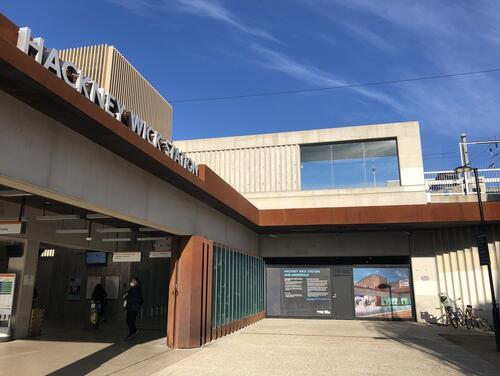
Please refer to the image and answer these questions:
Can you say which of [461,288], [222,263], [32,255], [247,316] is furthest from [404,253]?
[32,255]

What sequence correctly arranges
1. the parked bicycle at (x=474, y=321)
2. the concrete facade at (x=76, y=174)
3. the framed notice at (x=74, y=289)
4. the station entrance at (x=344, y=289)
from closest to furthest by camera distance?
the concrete facade at (x=76, y=174) → the parked bicycle at (x=474, y=321) → the framed notice at (x=74, y=289) → the station entrance at (x=344, y=289)

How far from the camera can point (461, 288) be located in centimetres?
1880

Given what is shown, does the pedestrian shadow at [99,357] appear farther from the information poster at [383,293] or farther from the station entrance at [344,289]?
the information poster at [383,293]

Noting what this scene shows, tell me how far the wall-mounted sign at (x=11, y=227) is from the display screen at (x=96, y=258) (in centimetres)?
965

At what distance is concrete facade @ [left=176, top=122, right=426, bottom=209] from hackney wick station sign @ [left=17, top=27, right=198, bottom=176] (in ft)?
42.8

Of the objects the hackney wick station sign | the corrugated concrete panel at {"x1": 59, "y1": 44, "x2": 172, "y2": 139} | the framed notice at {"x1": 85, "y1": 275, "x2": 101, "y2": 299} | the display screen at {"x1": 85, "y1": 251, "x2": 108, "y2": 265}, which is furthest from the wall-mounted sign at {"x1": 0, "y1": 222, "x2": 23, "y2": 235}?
the framed notice at {"x1": 85, "y1": 275, "x2": 101, "y2": 299}

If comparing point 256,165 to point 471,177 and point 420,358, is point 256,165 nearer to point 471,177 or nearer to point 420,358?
point 471,177

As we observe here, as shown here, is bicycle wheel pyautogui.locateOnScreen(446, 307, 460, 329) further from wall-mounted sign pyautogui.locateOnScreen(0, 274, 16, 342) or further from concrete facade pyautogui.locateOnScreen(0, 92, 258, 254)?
wall-mounted sign pyautogui.locateOnScreen(0, 274, 16, 342)

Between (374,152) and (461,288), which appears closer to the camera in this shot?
(461,288)

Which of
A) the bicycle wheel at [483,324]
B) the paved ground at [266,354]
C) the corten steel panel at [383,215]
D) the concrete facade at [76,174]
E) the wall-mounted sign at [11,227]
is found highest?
the corten steel panel at [383,215]

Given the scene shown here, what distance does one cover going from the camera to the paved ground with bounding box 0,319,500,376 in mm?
8992

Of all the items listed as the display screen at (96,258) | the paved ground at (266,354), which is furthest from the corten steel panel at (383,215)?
the display screen at (96,258)

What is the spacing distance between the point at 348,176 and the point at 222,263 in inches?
385

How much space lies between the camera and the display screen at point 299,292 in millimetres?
20156
